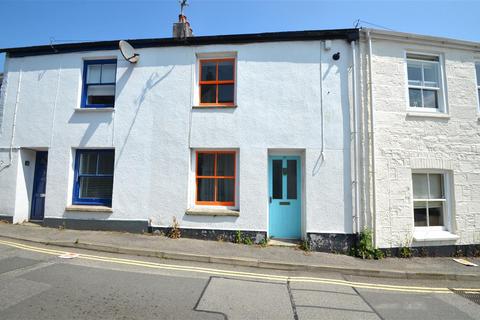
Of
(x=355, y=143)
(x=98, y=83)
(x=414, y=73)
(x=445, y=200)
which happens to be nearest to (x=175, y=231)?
(x=98, y=83)

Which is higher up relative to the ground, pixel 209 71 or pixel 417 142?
pixel 209 71

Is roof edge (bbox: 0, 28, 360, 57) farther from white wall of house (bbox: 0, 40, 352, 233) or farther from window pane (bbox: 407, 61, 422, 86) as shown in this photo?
window pane (bbox: 407, 61, 422, 86)

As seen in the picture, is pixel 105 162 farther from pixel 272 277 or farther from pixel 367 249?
pixel 367 249

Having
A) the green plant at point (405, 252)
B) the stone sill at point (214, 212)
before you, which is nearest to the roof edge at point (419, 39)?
the green plant at point (405, 252)

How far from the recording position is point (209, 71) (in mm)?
8289

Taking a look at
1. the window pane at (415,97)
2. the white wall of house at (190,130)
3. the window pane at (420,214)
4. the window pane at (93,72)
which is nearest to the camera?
the white wall of house at (190,130)

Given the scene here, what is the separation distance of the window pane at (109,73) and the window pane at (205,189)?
448 centimetres

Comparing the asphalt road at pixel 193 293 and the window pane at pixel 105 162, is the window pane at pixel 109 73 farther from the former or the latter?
the asphalt road at pixel 193 293

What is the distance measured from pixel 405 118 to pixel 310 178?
3234 mm

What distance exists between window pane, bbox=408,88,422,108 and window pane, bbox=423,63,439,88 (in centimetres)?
43

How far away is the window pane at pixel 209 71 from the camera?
8.27 metres

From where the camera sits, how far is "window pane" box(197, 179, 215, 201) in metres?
7.90

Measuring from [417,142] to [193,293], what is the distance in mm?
7133

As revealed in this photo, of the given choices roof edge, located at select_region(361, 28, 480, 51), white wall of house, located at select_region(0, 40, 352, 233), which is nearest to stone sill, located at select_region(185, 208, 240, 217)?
white wall of house, located at select_region(0, 40, 352, 233)
